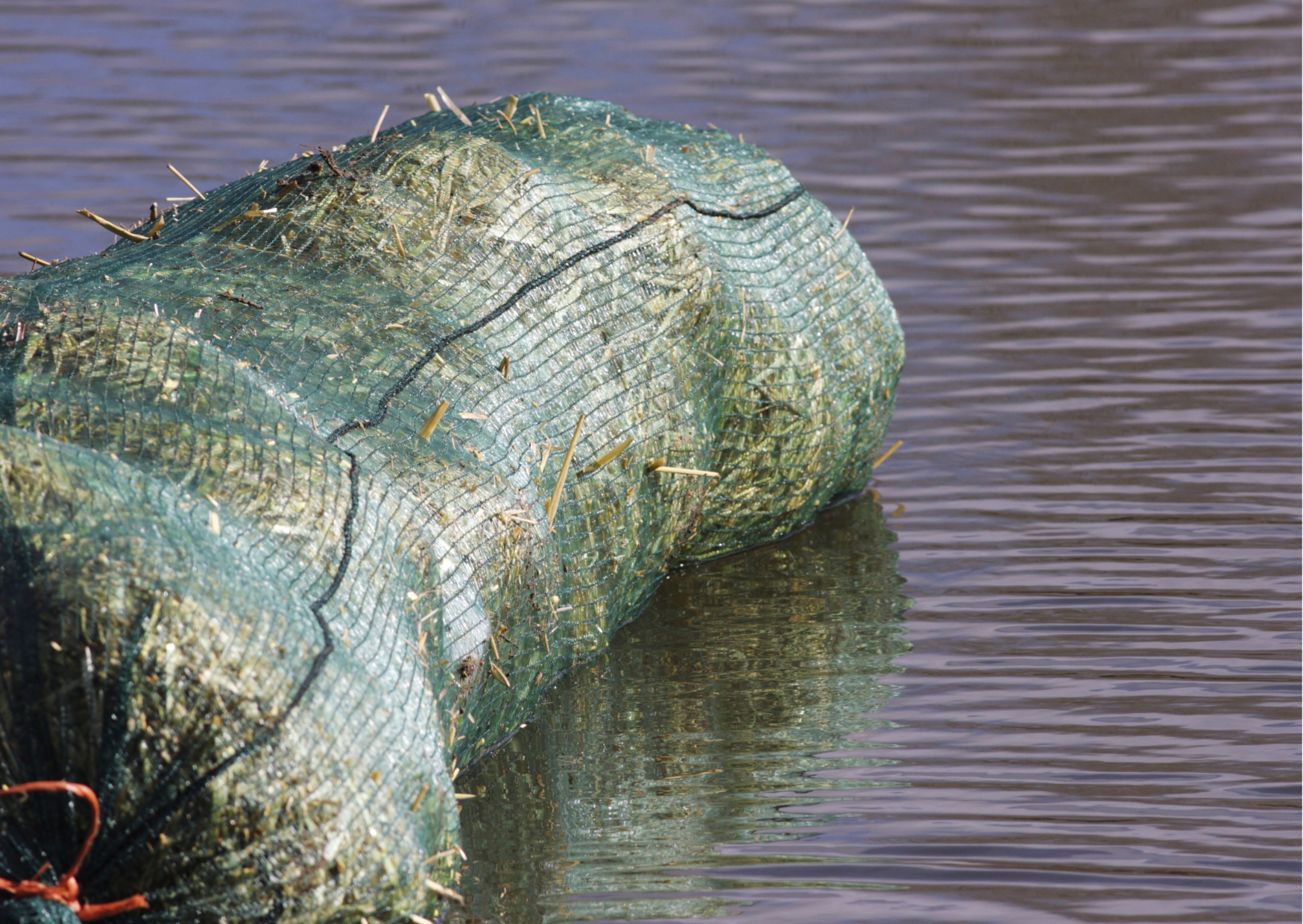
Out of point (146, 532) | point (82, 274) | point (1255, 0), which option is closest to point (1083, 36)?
point (1255, 0)

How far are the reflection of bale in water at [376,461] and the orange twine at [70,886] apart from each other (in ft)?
0.12

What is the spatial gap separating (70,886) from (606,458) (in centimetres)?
230

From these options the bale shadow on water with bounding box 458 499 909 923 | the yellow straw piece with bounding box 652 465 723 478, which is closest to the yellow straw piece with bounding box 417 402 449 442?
the bale shadow on water with bounding box 458 499 909 923

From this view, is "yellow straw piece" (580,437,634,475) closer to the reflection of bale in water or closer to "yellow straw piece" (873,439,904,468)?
the reflection of bale in water

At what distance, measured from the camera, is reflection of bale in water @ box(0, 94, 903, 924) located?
3.24 meters

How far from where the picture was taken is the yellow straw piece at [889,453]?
7.07 m

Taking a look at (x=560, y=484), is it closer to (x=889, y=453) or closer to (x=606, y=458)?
(x=606, y=458)

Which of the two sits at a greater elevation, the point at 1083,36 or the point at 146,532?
the point at 1083,36

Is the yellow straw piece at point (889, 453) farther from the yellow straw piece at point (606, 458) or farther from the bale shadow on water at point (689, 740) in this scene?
the yellow straw piece at point (606, 458)

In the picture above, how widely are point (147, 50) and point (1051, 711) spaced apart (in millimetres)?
11359

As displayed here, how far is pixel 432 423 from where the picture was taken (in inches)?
174

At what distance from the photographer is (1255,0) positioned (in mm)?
17625

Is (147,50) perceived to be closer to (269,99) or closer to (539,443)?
(269,99)

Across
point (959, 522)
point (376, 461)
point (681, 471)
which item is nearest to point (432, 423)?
→ point (376, 461)
